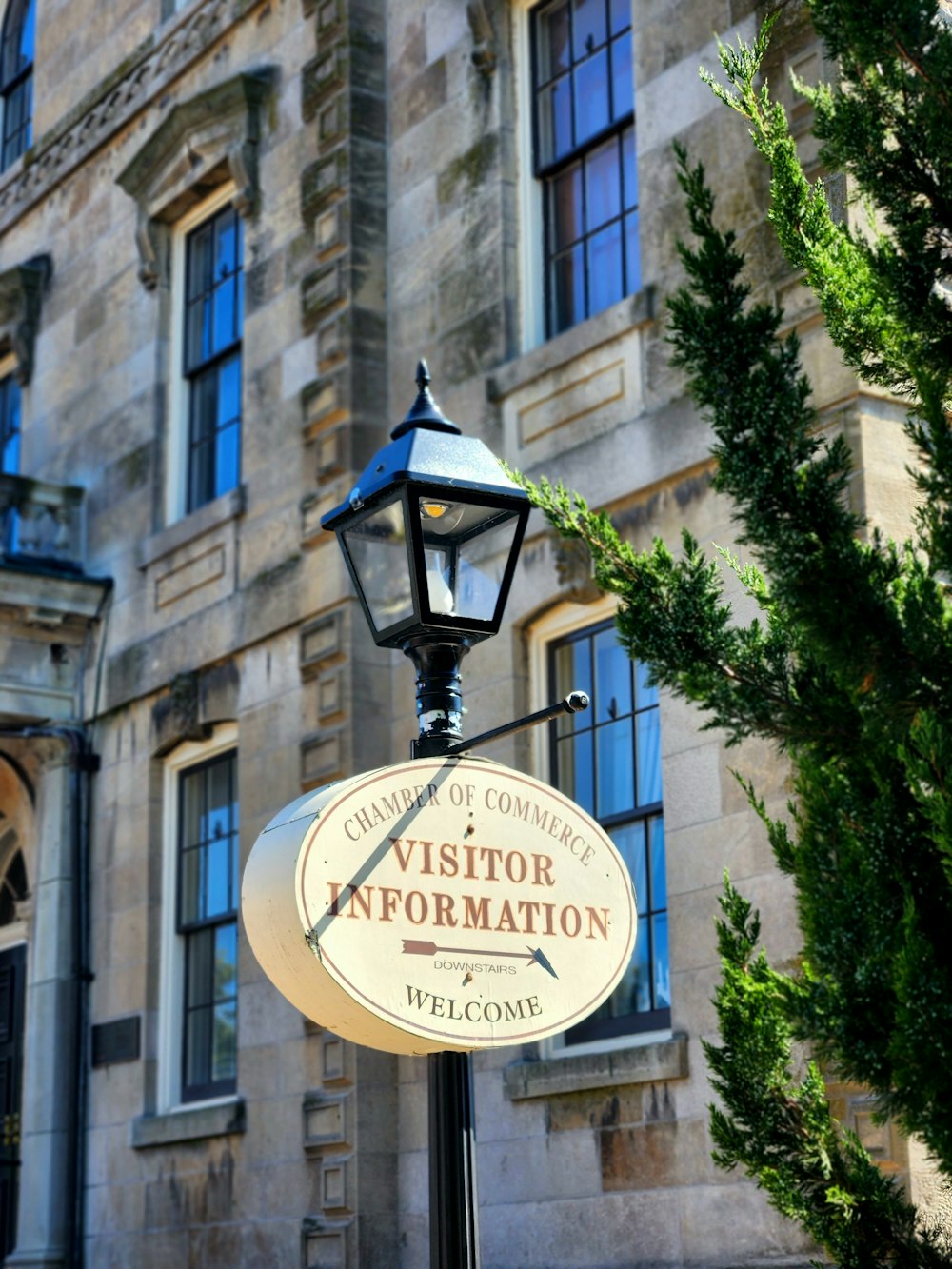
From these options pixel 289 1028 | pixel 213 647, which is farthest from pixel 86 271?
pixel 289 1028

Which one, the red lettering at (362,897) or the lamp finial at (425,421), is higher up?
the lamp finial at (425,421)

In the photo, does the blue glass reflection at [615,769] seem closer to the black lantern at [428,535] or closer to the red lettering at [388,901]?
the black lantern at [428,535]

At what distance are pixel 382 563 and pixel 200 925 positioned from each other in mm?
8629

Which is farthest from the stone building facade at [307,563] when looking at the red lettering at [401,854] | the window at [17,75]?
the red lettering at [401,854]

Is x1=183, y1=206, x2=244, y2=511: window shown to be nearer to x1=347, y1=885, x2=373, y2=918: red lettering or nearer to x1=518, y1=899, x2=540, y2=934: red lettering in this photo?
x1=518, y1=899, x2=540, y2=934: red lettering

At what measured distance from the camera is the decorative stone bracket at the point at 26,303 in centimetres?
1764

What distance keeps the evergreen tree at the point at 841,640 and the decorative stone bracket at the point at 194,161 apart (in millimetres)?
9763

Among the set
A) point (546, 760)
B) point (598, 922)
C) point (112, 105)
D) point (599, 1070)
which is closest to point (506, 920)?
point (598, 922)

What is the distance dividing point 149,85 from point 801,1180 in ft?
42.9

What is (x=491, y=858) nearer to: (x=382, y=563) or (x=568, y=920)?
(x=568, y=920)

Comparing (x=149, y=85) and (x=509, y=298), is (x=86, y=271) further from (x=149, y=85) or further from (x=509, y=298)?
(x=509, y=298)

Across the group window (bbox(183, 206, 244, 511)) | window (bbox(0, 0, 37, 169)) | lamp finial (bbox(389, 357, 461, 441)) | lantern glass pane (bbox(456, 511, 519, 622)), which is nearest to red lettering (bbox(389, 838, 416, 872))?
lantern glass pane (bbox(456, 511, 519, 622))

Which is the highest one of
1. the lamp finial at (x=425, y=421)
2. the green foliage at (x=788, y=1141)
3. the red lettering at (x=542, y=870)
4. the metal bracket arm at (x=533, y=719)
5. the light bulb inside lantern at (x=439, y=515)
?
the lamp finial at (x=425, y=421)

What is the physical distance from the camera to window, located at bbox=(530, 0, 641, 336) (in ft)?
39.0
